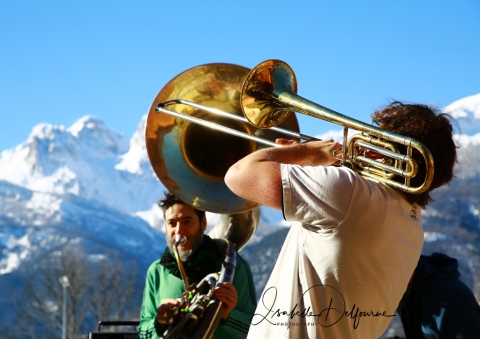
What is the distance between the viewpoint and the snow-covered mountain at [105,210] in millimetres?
64500

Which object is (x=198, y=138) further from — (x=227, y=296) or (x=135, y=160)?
(x=135, y=160)

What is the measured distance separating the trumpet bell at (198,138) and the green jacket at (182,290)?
18.0 inches

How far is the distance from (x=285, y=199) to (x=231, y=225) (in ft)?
9.54

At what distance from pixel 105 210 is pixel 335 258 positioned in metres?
94.6

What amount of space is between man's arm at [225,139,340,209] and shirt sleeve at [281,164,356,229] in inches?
1.6

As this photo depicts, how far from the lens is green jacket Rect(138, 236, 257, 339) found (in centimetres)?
412

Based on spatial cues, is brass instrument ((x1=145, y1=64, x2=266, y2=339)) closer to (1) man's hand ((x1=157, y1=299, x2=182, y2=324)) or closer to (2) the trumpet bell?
(2) the trumpet bell

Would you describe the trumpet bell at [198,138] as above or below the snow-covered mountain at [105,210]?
below

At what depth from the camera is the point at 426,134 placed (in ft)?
8.36

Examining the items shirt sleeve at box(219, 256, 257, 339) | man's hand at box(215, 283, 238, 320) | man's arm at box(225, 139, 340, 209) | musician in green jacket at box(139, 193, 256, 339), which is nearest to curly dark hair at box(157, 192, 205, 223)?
→ musician in green jacket at box(139, 193, 256, 339)

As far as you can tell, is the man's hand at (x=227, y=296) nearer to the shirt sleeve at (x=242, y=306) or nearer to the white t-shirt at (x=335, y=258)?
the shirt sleeve at (x=242, y=306)

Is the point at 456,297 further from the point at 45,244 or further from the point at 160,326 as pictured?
the point at 45,244

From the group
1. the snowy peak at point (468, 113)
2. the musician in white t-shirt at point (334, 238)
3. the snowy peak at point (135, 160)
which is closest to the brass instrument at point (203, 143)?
the musician in white t-shirt at point (334, 238)
